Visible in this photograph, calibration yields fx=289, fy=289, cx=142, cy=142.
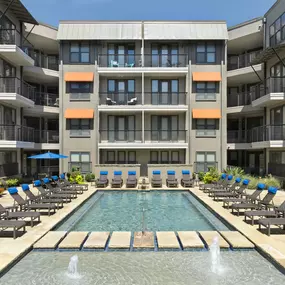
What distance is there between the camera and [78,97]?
2891 centimetres

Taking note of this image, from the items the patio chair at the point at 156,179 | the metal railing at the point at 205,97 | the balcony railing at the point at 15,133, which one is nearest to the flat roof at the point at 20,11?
the balcony railing at the point at 15,133

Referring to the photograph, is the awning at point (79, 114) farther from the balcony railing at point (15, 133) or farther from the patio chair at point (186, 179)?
the patio chair at point (186, 179)

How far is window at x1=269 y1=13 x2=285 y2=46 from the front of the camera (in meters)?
23.8

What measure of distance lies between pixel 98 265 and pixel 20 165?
2108 centimetres

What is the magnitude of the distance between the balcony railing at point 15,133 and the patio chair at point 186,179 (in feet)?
46.8

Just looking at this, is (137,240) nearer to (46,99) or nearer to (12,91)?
(12,91)

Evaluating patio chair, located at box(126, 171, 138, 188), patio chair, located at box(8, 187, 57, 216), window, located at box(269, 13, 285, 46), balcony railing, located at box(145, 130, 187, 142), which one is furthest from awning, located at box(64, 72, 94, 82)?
window, located at box(269, 13, 285, 46)

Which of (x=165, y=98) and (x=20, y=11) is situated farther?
(x=165, y=98)

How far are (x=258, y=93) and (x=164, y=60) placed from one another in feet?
31.9

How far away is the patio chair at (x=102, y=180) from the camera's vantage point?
23.4m

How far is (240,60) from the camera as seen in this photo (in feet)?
98.8

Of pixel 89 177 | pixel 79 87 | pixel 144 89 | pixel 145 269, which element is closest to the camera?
pixel 145 269

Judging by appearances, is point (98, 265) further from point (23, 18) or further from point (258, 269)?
point (23, 18)

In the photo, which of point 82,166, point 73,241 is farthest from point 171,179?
point 73,241
